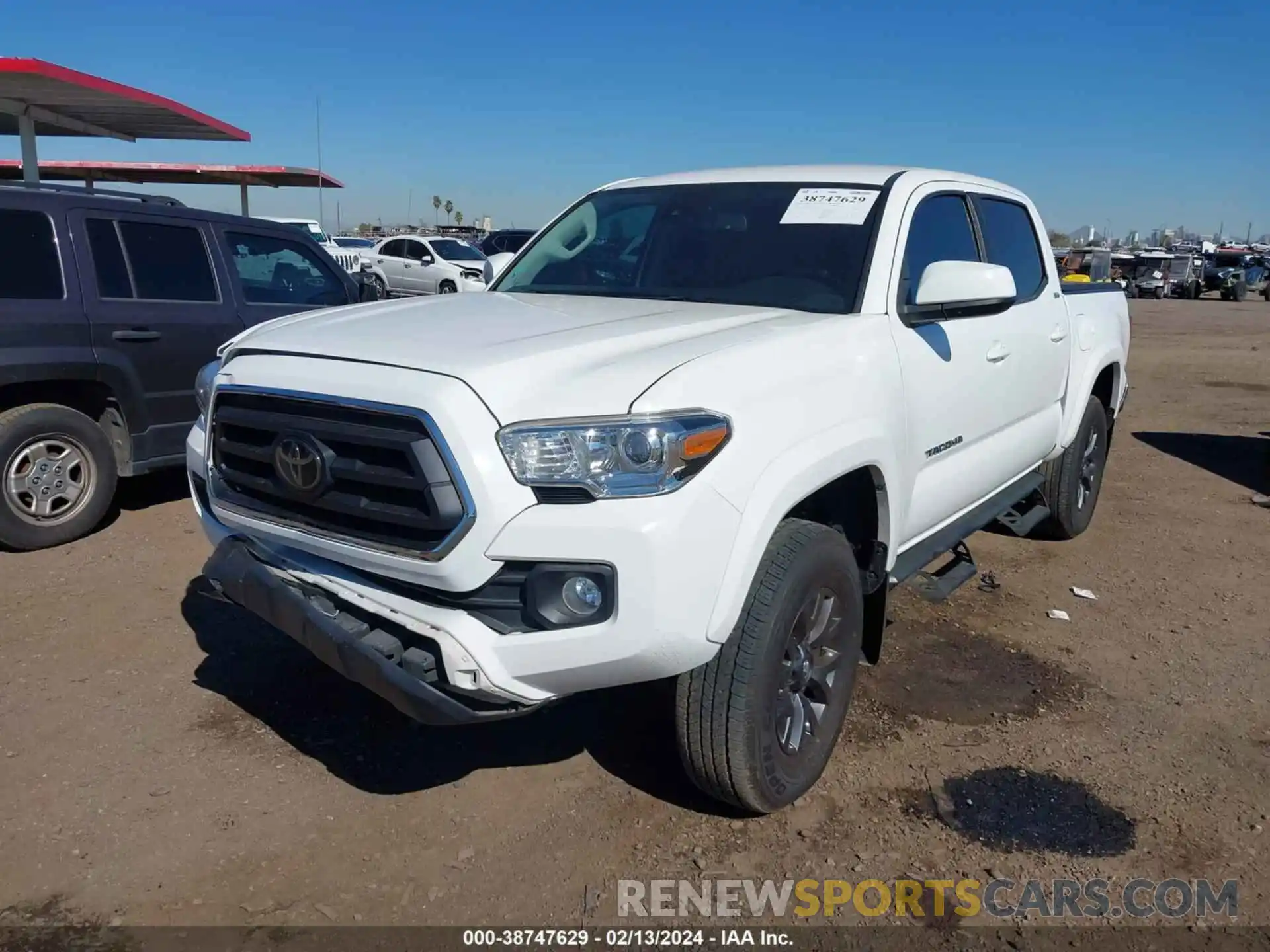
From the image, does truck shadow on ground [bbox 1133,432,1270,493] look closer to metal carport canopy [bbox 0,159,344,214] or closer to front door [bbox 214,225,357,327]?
front door [bbox 214,225,357,327]

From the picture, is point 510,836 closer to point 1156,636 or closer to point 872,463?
point 872,463

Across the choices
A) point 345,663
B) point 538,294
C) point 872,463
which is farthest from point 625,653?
point 538,294

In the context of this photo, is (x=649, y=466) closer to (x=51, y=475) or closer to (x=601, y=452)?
(x=601, y=452)

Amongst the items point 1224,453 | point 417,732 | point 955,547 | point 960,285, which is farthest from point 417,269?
point 960,285

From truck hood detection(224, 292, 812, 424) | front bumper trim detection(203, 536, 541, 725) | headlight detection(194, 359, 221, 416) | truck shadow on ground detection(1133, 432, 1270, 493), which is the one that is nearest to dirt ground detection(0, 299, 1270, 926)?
front bumper trim detection(203, 536, 541, 725)

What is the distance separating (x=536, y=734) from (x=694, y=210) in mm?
2153

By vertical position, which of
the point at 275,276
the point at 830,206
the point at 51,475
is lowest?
the point at 51,475

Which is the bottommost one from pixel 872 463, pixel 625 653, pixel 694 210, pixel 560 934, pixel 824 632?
pixel 560 934

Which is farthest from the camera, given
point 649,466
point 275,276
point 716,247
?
point 275,276

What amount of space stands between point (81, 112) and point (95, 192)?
11.6m

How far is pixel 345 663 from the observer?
2.65 m

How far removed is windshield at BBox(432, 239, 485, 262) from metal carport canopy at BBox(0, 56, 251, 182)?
6.46 meters

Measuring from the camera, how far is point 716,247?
3906 mm

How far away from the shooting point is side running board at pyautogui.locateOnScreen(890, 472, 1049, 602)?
3.82 m
